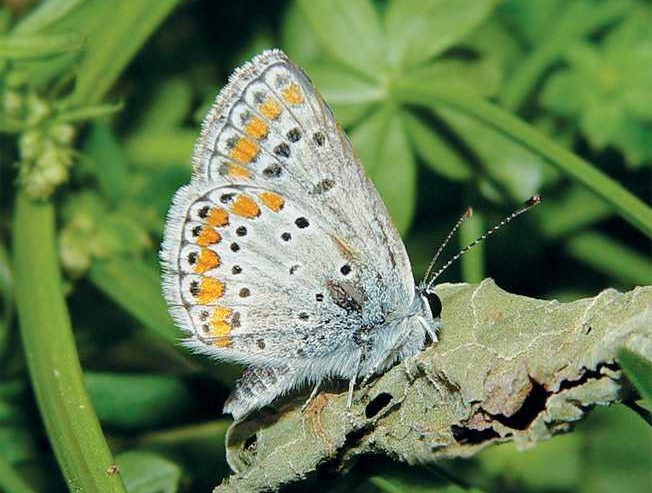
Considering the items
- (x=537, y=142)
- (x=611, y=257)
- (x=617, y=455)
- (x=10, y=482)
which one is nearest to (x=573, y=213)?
(x=611, y=257)

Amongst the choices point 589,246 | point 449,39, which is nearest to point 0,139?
point 449,39

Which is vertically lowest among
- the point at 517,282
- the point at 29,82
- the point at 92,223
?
the point at 517,282

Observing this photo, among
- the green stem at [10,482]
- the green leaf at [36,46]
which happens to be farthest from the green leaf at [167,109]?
the green stem at [10,482]

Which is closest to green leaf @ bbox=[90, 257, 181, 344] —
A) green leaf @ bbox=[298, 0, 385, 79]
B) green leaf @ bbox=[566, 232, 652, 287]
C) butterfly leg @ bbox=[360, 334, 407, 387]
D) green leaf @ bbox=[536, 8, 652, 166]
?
butterfly leg @ bbox=[360, 334, 407, 387]

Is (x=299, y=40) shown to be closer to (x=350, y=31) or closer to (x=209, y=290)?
(x=350, y=31)

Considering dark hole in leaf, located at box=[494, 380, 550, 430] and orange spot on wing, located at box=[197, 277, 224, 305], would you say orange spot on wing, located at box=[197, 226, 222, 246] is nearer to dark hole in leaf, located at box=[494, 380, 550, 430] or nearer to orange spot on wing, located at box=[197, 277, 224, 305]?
orange spot on wing, located at box=[197, 277, 224, 305]

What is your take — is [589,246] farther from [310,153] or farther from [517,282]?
[310,153]
